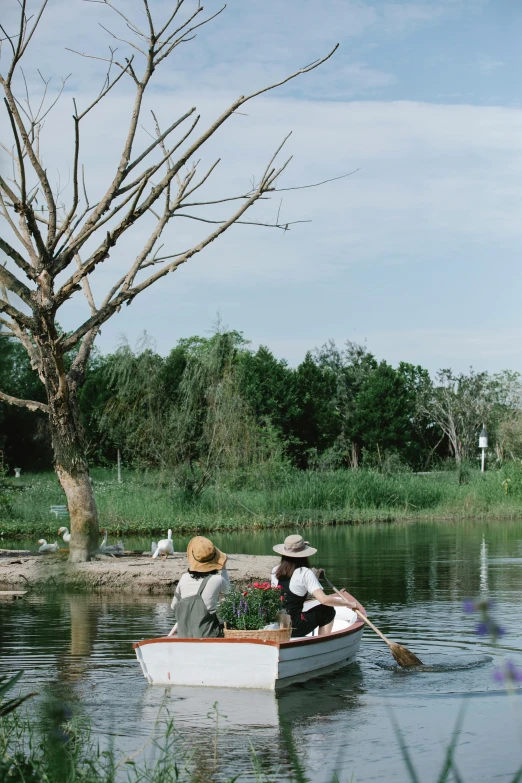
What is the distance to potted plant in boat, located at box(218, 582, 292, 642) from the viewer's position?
Result: 33.5 ft

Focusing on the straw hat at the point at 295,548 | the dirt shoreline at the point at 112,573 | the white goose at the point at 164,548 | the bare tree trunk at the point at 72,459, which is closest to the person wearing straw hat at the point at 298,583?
the straw hat at the point at 295,548

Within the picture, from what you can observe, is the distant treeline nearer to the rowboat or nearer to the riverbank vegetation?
the riverbank vegetation

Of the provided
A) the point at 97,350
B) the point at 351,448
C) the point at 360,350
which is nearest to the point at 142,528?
the point at 351,448

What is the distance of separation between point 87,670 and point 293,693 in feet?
7.97

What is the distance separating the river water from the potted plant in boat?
2.07 feet

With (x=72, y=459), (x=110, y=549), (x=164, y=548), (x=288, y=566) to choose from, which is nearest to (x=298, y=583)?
(x=288, y=566)

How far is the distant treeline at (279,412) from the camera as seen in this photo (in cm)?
3425

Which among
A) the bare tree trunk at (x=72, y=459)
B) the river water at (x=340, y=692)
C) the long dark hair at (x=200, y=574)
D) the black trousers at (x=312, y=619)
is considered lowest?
the river water at (x=340, y=692)

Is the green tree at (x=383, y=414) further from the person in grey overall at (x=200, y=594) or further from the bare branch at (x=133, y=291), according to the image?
the person in grey overall at (x=200, y=594)

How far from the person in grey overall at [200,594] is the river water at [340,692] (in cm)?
57

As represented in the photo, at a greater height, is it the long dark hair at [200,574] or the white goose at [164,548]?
the long dark hair at [200,574]

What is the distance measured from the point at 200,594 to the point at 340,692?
1650 millimetres

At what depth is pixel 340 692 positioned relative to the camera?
10.3 meters

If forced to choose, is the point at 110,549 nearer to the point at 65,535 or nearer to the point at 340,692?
the point at 65,535
